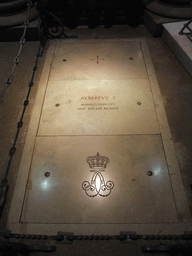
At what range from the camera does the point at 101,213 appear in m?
2.24

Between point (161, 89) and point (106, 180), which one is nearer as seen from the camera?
point (106, 180)

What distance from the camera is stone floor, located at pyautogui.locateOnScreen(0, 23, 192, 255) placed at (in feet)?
8.82

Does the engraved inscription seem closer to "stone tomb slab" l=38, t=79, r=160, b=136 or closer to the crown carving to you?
"stone tomb slab" l=38, t=79, r=160, b=136

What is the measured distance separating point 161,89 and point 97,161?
76.0 inches

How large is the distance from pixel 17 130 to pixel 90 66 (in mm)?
1999

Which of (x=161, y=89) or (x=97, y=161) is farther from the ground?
(x=161, y=89)

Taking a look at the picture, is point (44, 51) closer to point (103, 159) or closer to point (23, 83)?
point (23, 83)

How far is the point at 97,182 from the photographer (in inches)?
95.8

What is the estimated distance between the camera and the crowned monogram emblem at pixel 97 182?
7.78 feet

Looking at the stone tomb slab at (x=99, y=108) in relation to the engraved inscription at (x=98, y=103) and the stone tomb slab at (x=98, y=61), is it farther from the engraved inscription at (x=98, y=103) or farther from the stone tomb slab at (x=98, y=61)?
the stone tomb slab at (x=98, y=61)

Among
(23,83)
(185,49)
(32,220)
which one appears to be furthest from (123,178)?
(185,49)

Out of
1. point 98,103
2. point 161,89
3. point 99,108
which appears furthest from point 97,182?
point 161,89

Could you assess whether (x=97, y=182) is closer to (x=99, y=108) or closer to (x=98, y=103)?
(x=99, y=108)

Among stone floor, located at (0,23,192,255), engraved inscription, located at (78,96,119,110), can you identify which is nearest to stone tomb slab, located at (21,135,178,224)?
stone floor, located at (0,23,192,255)
